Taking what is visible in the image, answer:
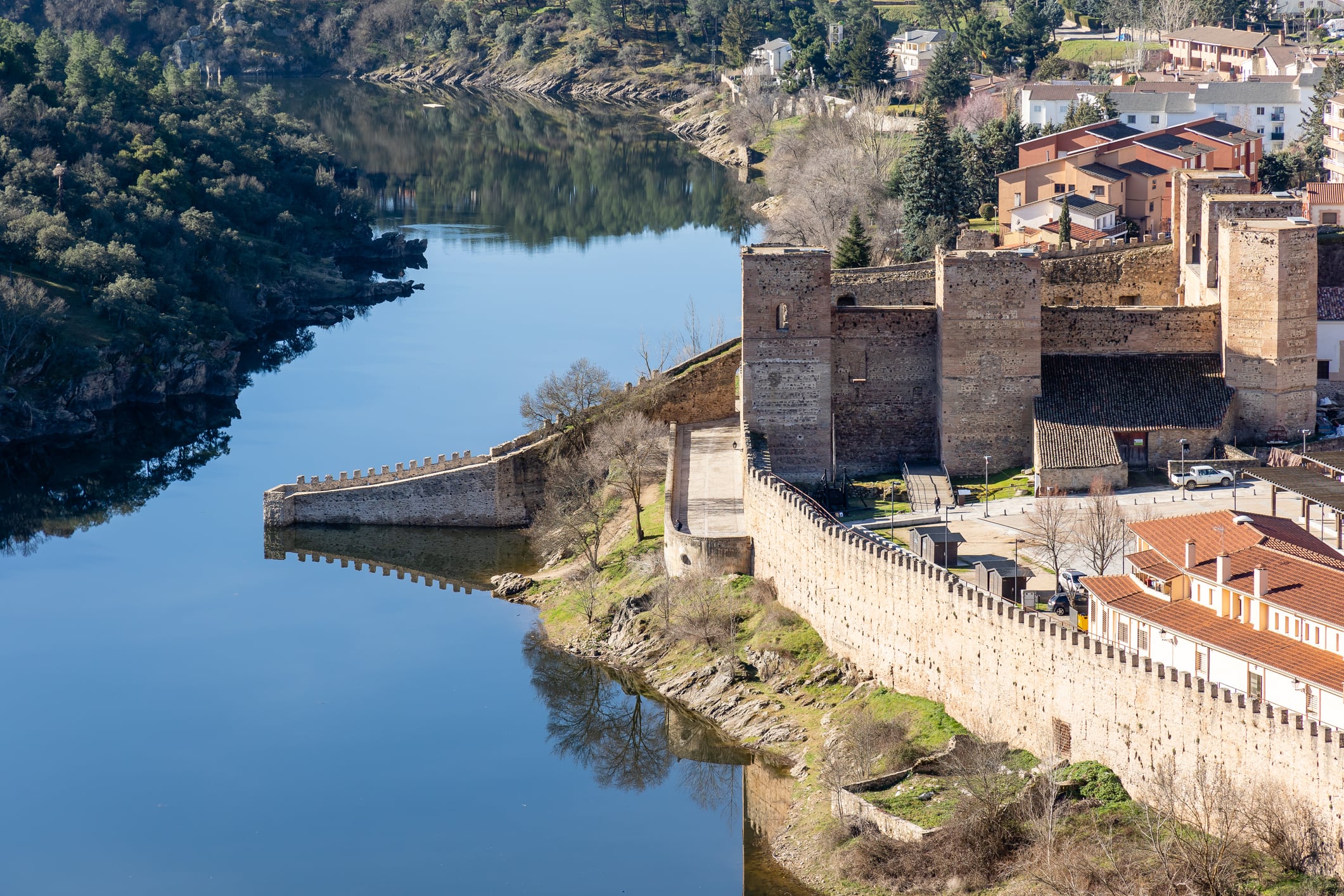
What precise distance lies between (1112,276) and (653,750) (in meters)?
20.0

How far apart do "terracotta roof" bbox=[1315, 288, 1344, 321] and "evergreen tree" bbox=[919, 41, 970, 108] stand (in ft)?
146

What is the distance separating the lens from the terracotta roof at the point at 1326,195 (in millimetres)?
62344

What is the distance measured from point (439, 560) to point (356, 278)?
37.4 meters

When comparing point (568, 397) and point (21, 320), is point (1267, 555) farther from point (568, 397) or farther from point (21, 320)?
point (21, 320)

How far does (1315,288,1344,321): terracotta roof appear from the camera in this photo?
1882 inches

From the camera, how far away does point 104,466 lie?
60.6 meters

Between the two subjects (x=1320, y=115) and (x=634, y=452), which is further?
(x=1320, y=115)

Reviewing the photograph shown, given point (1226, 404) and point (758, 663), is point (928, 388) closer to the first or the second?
point (1226, 404)

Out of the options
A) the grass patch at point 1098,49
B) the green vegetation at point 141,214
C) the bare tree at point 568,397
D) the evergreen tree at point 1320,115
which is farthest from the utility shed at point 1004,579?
the grass patch at point 1098,49

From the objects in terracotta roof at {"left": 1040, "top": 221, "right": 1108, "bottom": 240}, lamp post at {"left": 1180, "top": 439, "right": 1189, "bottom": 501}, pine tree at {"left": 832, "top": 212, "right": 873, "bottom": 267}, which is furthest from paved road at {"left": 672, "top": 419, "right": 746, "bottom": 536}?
terracotta roof at {"left": 1040, "top": 221, "right": 1108, "bottom": 240}

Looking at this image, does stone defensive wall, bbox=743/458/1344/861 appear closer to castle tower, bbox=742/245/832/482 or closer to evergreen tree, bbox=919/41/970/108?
castle tower, bbox=742/245/832/482

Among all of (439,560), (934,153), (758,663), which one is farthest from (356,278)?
(758,663)

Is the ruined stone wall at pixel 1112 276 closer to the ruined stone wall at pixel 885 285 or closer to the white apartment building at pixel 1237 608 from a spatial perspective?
the ruined stone wall at pixel 885 285

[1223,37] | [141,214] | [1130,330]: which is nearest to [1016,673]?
[1130,330]
